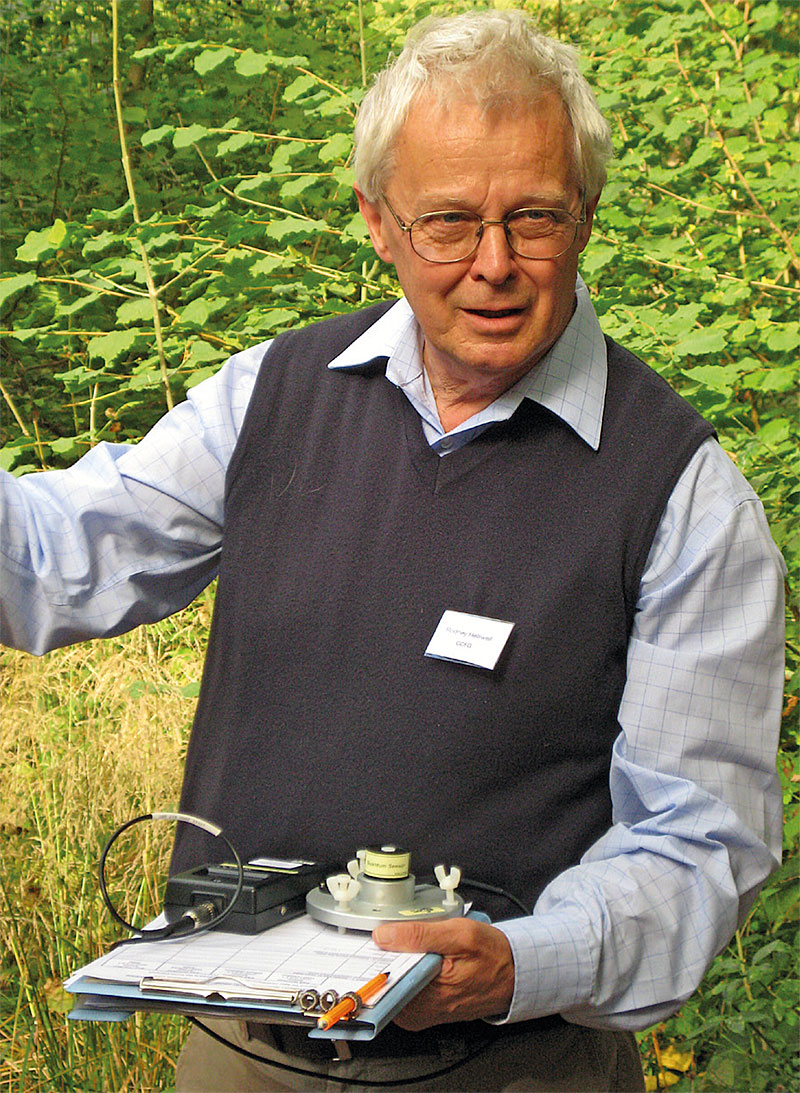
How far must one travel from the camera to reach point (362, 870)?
1299 mm

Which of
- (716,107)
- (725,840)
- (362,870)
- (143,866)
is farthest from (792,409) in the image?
(362,870)

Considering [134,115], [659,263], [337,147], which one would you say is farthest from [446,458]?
[134,115]

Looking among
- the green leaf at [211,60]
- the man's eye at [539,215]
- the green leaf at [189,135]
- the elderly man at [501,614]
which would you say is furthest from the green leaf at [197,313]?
the man's eye at [539,215]

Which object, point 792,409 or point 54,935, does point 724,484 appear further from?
point 792,409

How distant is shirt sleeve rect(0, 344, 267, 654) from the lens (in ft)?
5.19

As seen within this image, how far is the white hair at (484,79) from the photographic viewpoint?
4.75 ft

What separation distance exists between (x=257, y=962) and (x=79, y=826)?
1.70 metres

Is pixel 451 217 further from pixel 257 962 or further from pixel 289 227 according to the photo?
pixel 289 227

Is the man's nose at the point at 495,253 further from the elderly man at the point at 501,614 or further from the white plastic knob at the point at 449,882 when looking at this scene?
the white plastic knob at the point at 449,882

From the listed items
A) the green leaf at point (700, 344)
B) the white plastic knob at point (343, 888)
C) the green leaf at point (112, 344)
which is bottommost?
the white plastic knob at point (343, 888)

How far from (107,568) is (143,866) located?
125 centimetres

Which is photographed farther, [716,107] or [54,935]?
[716,107]

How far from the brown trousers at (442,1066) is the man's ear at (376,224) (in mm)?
998

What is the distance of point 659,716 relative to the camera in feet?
4.58
